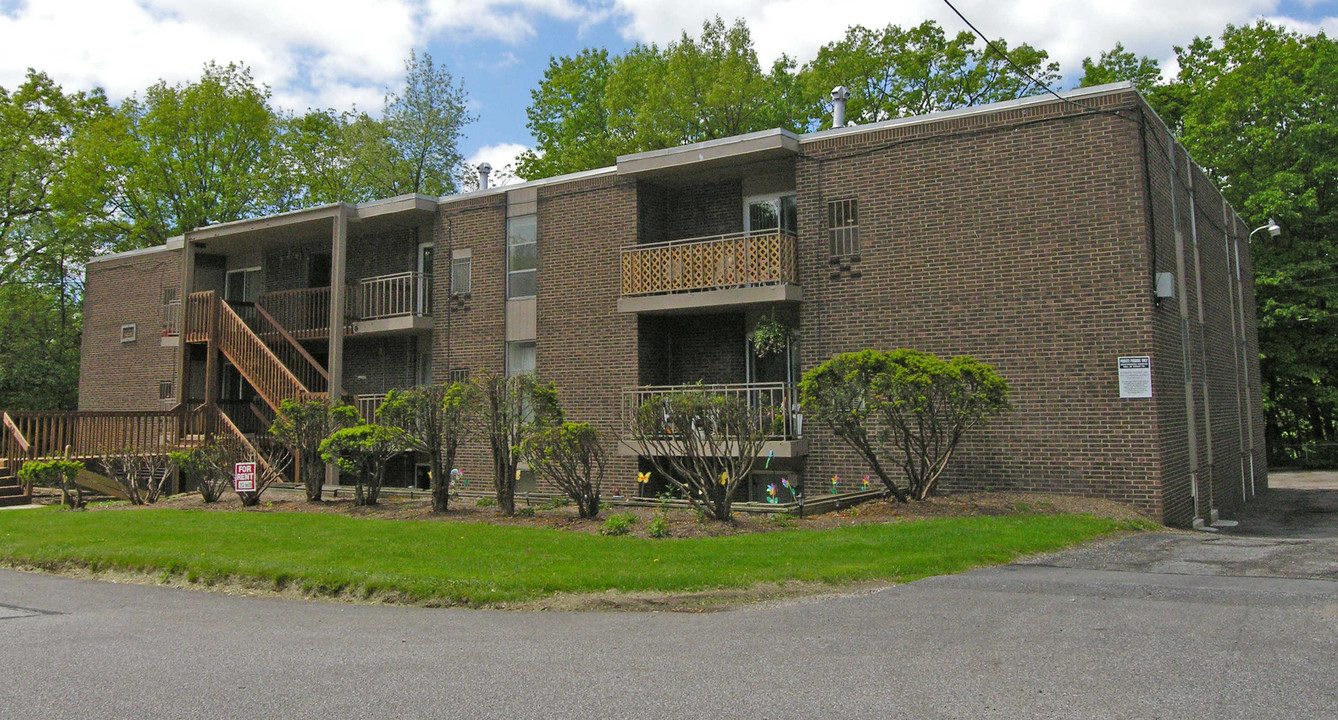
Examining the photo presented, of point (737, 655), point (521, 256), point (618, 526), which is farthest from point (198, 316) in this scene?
point (737, 655)

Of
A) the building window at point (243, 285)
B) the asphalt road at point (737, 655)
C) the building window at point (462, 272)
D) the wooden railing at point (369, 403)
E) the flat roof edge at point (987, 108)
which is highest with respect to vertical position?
the flat roof edge at point (987, 108)

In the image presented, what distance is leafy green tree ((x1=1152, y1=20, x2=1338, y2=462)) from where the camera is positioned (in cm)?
2906

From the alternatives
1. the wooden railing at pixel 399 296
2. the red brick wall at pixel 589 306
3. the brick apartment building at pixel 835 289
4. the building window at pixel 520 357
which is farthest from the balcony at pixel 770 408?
the wooden railing at pixel 399 296

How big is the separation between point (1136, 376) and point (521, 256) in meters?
12.0

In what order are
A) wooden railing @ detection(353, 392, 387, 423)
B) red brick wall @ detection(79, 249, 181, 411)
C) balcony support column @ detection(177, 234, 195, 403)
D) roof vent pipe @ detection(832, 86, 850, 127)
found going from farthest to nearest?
red brick wall @ detection(79, 249, 181, 411), balcony support column @ detection(177, 234, 195, 403), wooden railing @ detection(353, 392, 387, 423), roof vent pipe @ detection(832, 86, 850, 127)

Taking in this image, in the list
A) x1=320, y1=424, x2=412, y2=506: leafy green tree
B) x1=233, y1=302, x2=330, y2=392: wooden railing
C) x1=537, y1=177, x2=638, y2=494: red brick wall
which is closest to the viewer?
x1=320, y1=424, x2=412, y2=506: leafy green tree

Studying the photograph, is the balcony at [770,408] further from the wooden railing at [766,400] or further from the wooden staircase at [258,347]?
the wooden staircase at [258,347]

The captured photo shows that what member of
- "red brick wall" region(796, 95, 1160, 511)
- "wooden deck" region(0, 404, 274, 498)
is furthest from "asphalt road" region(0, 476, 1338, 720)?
"wooden deck" region(0, 404, 274, 498)

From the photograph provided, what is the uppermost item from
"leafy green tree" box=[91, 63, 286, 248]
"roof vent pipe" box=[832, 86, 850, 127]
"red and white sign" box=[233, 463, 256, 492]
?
"leafy green tree" box=[91, 63, 286, 248]

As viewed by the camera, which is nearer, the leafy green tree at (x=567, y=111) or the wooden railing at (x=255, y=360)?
the wooden railing at (x=255, y=360)

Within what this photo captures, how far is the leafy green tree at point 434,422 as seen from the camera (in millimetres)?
15281

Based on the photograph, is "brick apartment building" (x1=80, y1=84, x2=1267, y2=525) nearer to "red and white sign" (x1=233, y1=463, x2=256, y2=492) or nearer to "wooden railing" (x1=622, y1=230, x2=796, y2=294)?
"wooden railing" (x1=622, y1=230, x2=796, y2=294)

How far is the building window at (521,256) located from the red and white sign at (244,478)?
630 centimetres

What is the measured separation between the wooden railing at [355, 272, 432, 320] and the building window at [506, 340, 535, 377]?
8.27 ft
